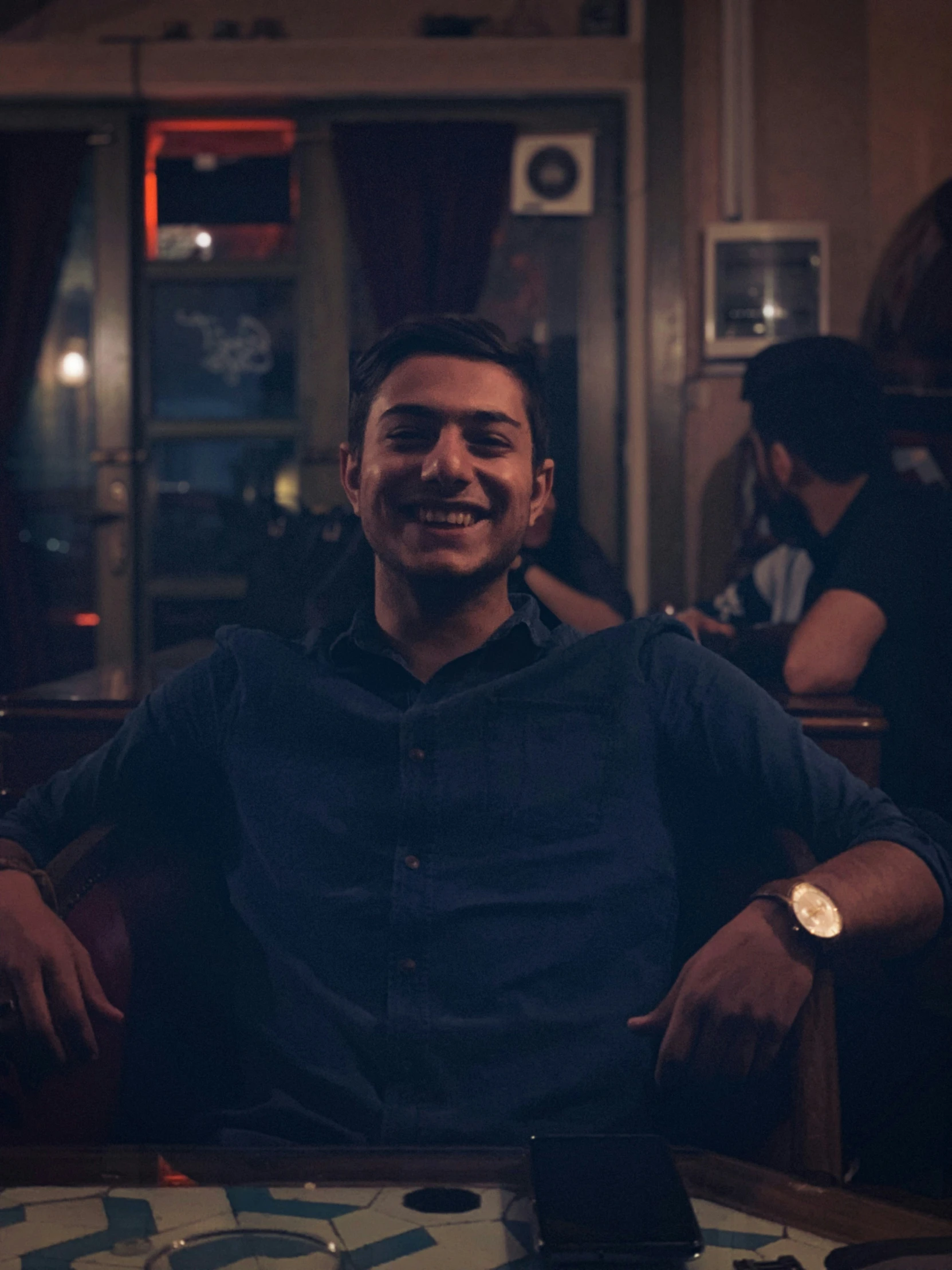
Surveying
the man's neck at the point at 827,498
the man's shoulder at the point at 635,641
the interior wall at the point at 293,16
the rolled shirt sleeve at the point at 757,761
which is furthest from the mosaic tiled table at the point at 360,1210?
the interior wall at the point at 293,16

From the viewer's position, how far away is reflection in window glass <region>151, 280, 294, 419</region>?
3.66 metres

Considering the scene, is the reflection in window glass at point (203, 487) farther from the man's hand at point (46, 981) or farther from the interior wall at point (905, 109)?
Result: the man's hand at point (46, 981)

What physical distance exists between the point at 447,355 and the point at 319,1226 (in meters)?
0.79

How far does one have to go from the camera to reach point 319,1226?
84cm

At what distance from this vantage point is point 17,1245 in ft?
2.64

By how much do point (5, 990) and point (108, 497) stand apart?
2.80m

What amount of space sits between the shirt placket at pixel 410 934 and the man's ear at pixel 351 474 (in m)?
0.23

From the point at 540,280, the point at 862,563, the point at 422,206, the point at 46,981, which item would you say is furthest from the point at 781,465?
the point at 422,206

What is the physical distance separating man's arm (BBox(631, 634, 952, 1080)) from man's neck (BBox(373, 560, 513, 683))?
162mm

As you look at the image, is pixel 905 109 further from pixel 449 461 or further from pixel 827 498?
pixel 449 461

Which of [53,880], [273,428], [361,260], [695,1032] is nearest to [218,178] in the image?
[361,260]

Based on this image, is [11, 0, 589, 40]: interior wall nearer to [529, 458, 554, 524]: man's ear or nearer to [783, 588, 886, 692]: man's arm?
[783, 588, 886, 692]: man's arm

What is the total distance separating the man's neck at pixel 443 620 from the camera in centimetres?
128

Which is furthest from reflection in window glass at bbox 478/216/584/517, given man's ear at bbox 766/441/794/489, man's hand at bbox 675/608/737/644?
man's ear at bbox 766/441/794/489
